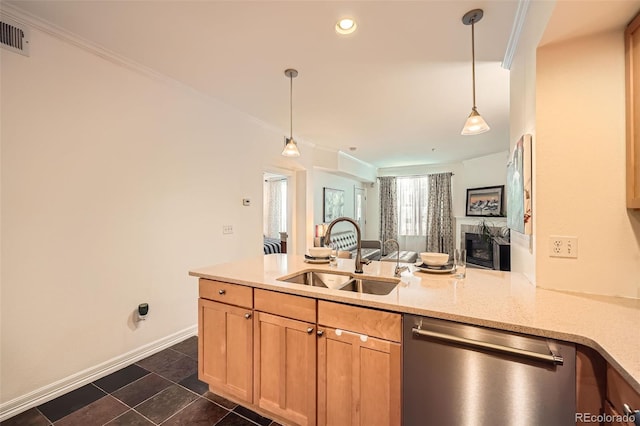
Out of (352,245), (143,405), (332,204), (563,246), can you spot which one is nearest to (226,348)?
(143,405)

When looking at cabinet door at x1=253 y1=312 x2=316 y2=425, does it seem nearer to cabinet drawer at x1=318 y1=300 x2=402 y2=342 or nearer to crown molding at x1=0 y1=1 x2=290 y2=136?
cabinet drawer at x1=318 y1=300 x2=402 y2=342

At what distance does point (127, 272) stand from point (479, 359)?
2599 mm

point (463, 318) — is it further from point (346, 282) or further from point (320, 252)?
point (320, 252)

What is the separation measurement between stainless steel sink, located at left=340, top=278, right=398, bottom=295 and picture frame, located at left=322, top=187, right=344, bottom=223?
153 inches

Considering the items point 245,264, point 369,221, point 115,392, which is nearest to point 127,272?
point 115,392

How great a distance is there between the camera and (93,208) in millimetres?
2104

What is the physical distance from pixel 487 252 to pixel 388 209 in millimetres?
2808

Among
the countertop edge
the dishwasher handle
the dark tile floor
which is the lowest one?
the dark tile floor

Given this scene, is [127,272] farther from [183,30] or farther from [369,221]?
[369,221]

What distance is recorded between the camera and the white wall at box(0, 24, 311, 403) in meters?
1.76

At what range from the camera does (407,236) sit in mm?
7395

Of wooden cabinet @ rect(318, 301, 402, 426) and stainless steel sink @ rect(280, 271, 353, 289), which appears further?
stainless steel sink @ rect(280, 271, 353, 289)

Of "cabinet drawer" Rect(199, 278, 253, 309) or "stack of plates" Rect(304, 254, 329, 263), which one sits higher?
"stack of plates" Rect(304, 254, 329, 263)

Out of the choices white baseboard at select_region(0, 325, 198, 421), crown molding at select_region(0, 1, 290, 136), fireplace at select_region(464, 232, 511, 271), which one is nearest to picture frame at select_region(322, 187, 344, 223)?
fireplace at select_region(464, 232, 511, 271)
